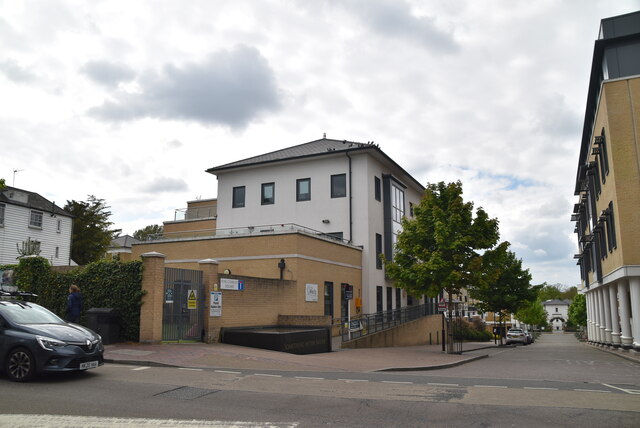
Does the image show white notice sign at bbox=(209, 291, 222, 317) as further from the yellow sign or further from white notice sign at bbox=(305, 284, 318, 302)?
white notice sign at bbox=(305, 284, 318, 302)

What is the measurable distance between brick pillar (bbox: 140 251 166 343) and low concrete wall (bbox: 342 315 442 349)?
9.30 metres

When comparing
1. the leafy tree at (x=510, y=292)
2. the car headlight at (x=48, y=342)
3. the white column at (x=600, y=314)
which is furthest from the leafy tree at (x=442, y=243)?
the leafy tree at (x=510, y=292)

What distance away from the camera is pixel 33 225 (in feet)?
133

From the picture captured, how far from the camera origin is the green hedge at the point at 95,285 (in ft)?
55.6

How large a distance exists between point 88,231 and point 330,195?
27756mm

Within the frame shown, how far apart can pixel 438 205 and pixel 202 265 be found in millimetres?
12359

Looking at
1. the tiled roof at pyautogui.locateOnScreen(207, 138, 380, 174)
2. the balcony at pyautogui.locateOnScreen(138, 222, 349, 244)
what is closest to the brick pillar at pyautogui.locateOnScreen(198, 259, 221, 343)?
the balcony at pyautogui.locateOnScreen(138, 222, 349, 244)

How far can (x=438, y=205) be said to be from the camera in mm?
25391

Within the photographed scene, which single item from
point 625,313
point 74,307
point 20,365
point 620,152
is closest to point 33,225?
point 74,307

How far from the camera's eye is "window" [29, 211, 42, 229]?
4060 cm

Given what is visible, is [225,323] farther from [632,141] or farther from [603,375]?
[632,141]

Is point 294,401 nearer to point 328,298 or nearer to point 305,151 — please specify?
point 328,298

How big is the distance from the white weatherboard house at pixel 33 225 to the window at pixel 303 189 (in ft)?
63.5

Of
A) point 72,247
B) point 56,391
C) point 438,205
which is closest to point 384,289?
point 438,205
